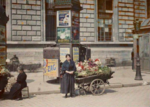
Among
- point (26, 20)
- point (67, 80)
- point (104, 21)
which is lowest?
point (67, 80)

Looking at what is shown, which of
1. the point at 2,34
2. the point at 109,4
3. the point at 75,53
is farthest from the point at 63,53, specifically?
the point at 109,4

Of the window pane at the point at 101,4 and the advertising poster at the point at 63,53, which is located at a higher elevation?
the window pane at the point at 101,4

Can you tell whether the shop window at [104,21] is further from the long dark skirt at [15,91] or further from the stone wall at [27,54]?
the long dark skirt at [15,91]

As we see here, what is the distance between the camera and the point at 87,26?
22.0m

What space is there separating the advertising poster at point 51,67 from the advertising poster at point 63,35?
130 cm

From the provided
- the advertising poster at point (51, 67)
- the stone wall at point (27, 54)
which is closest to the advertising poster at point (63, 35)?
the advertising poster at point (51, 67)

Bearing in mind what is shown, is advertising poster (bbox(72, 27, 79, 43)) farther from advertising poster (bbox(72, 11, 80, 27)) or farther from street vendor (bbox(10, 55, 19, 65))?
street vendor (bbox(10, 55, 19, 65))

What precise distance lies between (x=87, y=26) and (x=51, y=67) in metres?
10.5

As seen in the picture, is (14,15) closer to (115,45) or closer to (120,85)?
(115,45)

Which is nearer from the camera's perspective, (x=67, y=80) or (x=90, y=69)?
(x=67, y=80)

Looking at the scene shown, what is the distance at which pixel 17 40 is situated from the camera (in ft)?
65.9

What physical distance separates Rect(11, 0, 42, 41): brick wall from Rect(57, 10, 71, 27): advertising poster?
806cm

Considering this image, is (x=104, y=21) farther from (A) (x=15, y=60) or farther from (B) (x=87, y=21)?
(A) (x=15, y=60)

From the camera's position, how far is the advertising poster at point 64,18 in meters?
12.8
